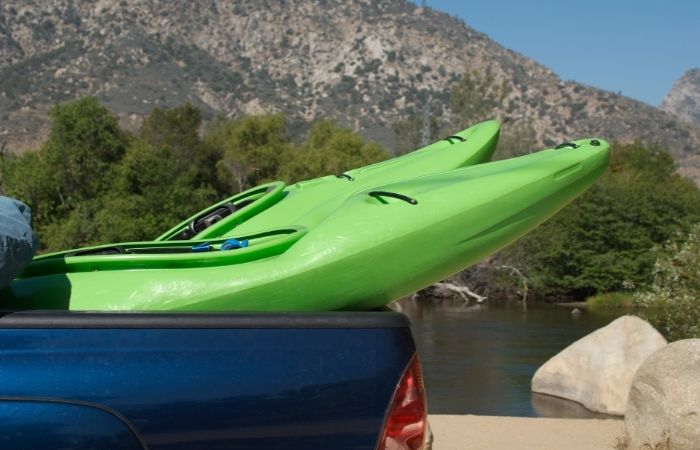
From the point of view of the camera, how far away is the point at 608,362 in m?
10.6

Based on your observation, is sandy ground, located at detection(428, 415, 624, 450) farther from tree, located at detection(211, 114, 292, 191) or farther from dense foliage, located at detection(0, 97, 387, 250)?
tree, located at detection(211, 114, 292, 191)

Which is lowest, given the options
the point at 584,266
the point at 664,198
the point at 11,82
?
the point at 584,266

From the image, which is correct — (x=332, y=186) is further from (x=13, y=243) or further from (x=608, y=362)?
(x=608, y=362)

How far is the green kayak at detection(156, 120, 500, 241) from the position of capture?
371 cm

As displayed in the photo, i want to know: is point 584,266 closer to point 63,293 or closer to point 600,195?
point 600,195

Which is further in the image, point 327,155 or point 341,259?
point 327,155

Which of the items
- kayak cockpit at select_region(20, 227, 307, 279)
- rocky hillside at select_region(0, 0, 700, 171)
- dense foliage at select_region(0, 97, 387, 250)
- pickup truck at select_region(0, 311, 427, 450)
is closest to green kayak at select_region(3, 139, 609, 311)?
kayak cockpit at select_region(20, 227, 307, 279)

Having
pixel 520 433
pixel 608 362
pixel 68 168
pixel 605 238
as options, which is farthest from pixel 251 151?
pixel 520 433

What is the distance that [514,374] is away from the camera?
14.9 metres

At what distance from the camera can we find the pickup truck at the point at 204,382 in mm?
1877

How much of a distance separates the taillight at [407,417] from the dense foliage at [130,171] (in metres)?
27.5

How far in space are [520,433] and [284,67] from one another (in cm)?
8279

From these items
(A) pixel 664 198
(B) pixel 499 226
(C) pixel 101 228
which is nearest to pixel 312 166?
(C) pixel 101 228

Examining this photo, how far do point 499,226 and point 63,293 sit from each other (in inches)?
53.0
